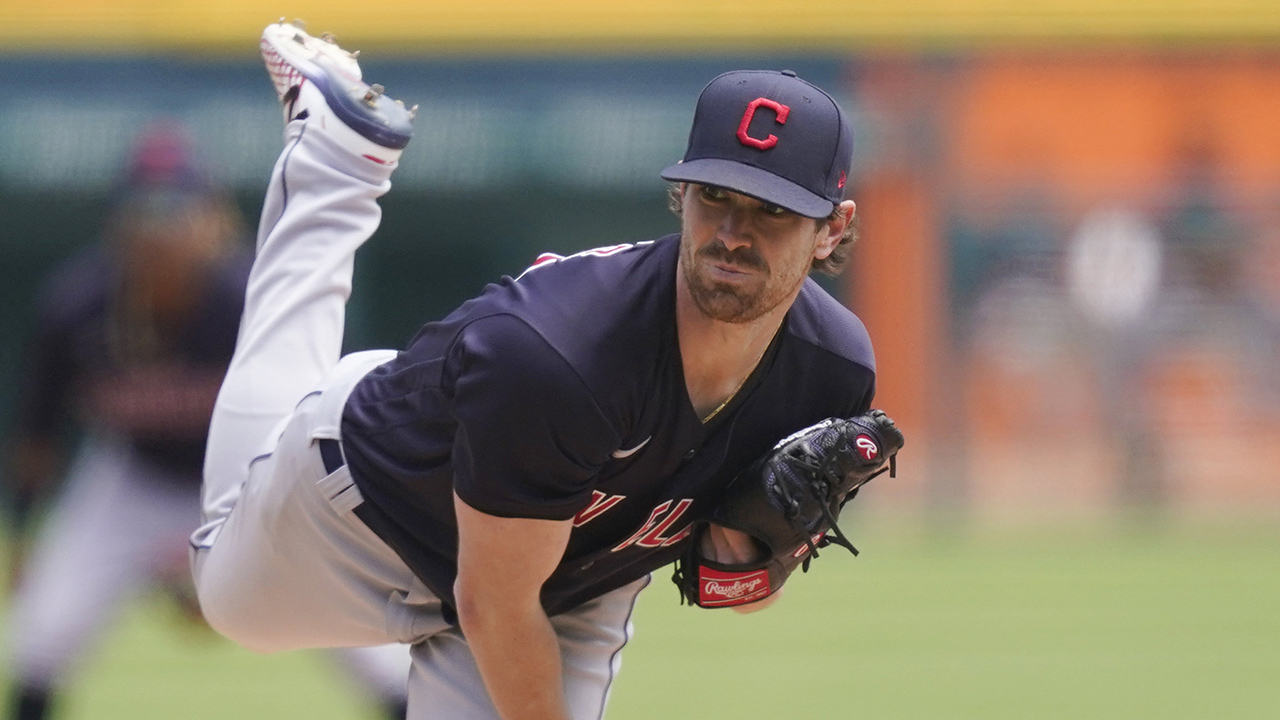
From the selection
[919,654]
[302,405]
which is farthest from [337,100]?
[919,654]

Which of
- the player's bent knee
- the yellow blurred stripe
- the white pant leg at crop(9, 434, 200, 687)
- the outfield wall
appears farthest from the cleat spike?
the yellow blurred stripe

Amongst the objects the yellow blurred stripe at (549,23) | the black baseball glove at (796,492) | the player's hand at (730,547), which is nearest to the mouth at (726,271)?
the black baseball glove at (796,492)

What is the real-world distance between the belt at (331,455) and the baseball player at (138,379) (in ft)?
6.02

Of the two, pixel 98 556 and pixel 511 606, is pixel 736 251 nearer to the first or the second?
pixel 511 606

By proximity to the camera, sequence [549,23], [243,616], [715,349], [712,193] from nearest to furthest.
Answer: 1. [712,193]
2. [715,349]
3. [243,616]
4. [549,23]

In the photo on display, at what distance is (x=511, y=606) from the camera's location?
11.7 ft

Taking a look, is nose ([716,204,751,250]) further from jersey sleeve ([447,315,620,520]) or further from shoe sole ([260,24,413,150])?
shoe sole ([260,24,413,150])

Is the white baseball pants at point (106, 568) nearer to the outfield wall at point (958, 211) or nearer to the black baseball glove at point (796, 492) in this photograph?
the black baseball glove at point (796, 492)

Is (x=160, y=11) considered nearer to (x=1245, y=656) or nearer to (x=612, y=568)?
(x=1245, y=656)

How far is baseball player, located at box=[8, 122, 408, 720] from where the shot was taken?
19.1ft

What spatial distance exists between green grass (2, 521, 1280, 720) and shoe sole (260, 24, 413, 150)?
7.70ft

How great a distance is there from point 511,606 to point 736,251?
83 centimetres

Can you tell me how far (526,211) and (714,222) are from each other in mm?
13270

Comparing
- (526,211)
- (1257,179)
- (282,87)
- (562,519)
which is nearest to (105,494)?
(282,87)
